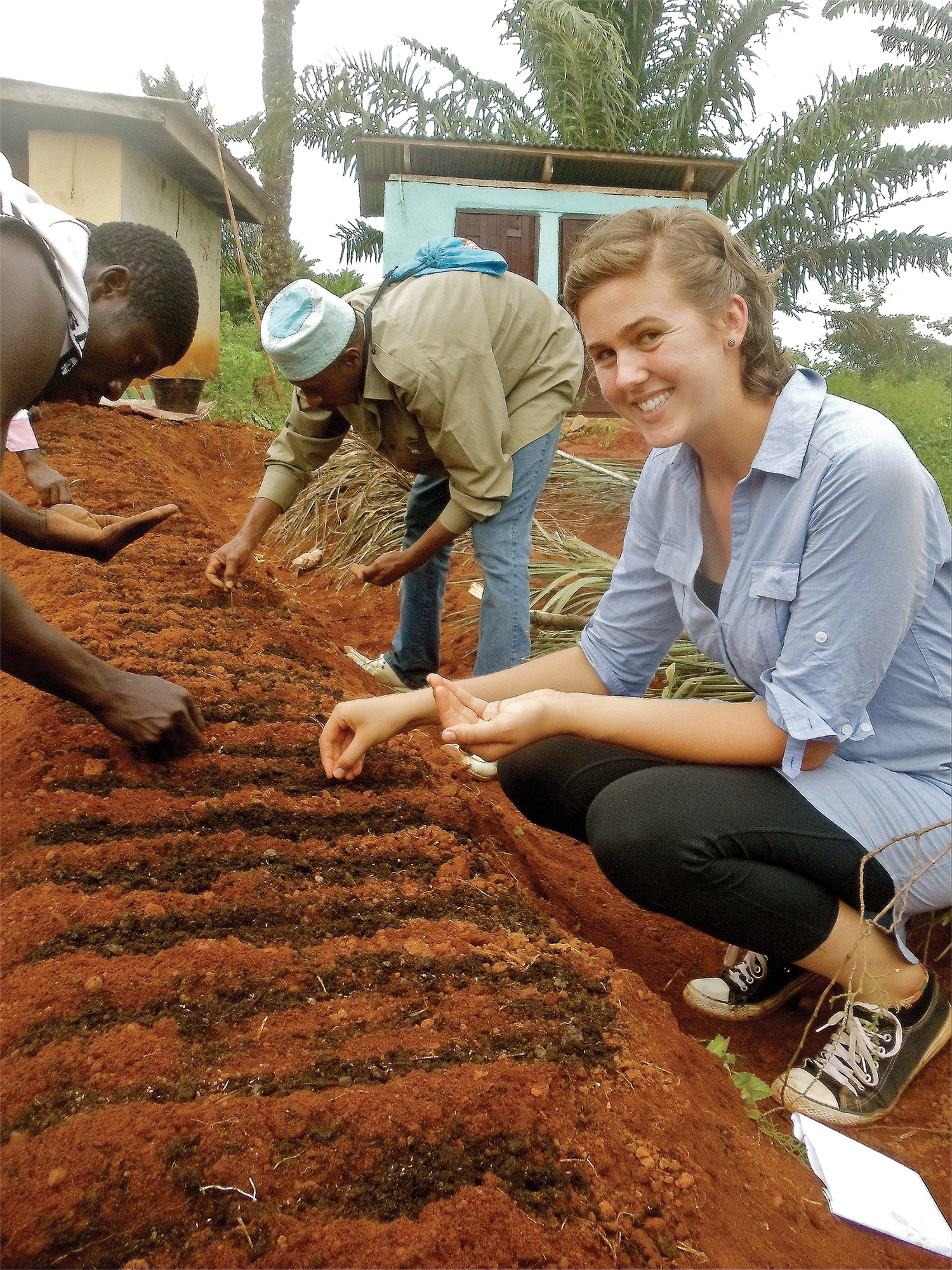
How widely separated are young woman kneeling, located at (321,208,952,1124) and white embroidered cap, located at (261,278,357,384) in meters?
0.94

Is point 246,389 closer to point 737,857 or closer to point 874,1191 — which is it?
point 737,857

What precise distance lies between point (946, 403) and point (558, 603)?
9.11 meters

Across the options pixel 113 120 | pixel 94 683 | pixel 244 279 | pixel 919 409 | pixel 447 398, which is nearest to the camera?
pixel 94 683

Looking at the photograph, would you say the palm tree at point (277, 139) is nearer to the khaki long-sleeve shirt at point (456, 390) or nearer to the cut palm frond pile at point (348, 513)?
the cut palm frond pile at point (348, 513)

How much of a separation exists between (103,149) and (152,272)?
7.15m

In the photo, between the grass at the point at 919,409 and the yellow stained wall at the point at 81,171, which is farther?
the grass at the point at 919,409

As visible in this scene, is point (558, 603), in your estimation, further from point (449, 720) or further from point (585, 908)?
point (449, 720)

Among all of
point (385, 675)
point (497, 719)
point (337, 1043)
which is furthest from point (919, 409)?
point (337, 1043)

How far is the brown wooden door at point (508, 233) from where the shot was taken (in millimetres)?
8805

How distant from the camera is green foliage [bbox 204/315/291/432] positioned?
27.0 ft

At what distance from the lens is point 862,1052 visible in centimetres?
165

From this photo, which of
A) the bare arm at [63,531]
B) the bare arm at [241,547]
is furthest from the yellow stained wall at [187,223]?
the bare arm at [63,531]

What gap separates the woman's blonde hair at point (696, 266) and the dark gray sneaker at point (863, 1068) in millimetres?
1173

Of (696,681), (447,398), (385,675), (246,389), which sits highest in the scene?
(246,389)
